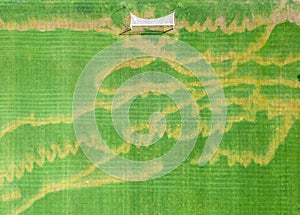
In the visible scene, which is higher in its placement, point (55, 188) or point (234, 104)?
point (234, 104)

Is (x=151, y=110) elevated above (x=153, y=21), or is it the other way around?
(x=153, y=21)

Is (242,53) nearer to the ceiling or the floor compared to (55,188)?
nearer to the ceiling

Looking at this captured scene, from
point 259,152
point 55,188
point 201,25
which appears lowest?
point 55,188

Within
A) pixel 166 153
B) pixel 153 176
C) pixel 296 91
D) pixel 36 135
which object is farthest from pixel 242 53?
pixel 36 135

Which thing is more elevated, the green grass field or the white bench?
the white bench

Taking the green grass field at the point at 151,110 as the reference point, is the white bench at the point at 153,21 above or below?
above

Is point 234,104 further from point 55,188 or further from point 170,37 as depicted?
point 55,188

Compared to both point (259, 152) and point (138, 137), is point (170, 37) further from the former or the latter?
point (259, 152)

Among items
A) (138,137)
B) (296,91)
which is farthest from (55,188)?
(296,91)

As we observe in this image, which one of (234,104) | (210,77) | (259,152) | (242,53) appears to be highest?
(242,53)
